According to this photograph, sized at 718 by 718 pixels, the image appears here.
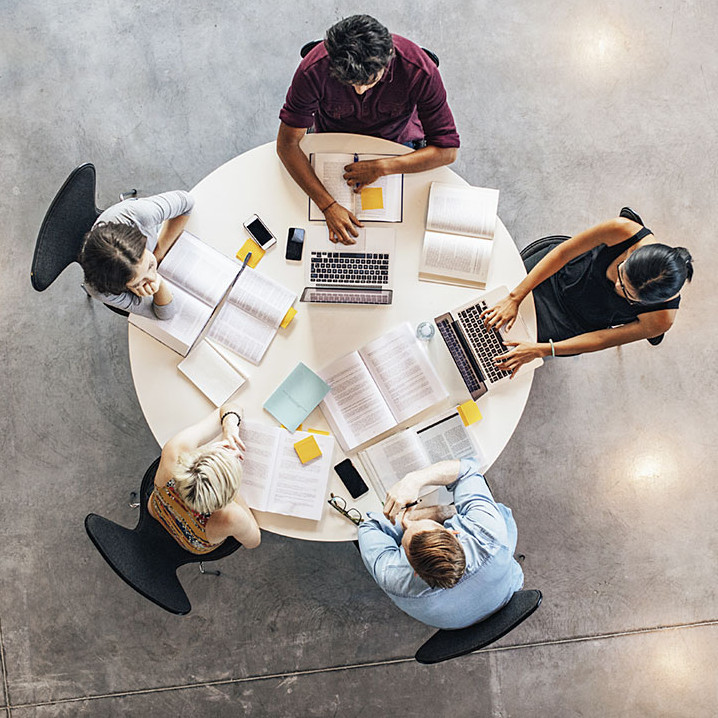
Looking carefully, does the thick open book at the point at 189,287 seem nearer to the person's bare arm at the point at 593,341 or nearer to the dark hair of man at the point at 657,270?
the person's bare arm at the point at 593,341

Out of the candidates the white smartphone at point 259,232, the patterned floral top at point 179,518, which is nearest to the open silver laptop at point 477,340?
the white smartphone at point 259,232

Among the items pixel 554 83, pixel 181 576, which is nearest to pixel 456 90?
pixel 554 83

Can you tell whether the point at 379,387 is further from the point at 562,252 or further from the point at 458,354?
the point at 562,252

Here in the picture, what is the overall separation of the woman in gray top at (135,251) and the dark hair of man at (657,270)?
1583mm

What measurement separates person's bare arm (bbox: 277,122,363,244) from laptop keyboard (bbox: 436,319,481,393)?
469 mm

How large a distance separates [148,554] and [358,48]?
74.5 inches

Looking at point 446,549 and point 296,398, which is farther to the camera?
point 296,398

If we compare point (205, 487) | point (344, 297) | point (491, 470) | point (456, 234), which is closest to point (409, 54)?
point (456, 234)

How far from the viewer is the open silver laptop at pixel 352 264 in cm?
235

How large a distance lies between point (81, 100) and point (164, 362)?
173cm

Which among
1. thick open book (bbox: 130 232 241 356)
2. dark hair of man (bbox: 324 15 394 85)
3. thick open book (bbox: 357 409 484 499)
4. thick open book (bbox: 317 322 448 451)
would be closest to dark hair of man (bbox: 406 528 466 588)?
thick open book (bbox: 357 409 484 499)

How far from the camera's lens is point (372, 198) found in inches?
92.7

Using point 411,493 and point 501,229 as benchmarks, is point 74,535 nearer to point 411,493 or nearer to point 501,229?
point 411,493

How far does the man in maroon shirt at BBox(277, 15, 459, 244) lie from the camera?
7.23ft
